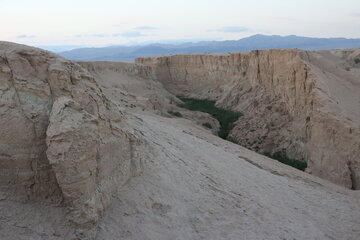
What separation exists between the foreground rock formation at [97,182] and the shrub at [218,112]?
1207cm

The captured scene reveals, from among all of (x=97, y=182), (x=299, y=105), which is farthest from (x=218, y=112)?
(x=97, y=182)

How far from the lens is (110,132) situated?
213 inches

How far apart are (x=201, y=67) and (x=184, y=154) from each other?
21.7 m

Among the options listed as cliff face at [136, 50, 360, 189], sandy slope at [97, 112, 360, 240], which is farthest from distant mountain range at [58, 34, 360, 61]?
sandy slope at [97, 112, 360, 240]

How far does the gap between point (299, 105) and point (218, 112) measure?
7356 millimetres

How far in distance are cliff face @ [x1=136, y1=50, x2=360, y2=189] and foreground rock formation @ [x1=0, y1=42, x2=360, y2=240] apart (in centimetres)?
551

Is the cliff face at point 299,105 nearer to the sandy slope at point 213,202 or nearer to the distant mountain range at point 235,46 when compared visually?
the sandy slope at point 213,202

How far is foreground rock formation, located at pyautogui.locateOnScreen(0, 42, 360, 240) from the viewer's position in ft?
14.5

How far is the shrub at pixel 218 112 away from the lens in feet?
63.4

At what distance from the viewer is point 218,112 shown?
22.2 meters

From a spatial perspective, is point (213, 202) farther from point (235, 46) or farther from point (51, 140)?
point (235, 46)

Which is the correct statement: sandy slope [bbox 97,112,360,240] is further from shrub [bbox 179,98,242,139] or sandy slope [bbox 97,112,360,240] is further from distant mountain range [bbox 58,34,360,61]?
distant mountain range [bbox 58,34,360,61]

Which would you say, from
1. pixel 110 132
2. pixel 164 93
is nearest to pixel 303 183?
pixel 110 132

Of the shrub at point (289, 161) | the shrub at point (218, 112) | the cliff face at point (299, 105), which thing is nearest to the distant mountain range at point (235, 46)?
the shrub at point (218, 112)
